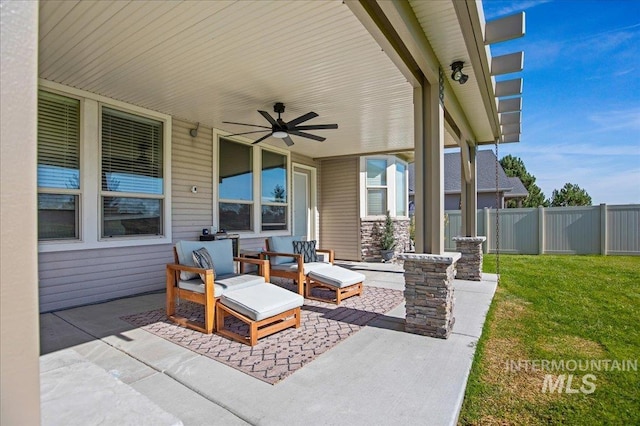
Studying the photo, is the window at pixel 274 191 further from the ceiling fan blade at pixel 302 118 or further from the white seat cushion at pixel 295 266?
the ceiling fan blade at pixel 302 118

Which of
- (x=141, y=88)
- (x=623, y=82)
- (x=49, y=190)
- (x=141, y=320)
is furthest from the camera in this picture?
(x=623, y=82)

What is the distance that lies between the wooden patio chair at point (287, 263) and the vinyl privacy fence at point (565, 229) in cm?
750

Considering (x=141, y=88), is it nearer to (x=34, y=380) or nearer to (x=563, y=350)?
(x=34, y=380)

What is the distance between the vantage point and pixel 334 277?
5059 millimetres

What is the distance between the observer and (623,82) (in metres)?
9.23

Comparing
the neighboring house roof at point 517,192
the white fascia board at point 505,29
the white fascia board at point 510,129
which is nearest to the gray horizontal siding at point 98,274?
the white fascia board at point 505,29

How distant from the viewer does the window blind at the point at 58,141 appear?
177 inches

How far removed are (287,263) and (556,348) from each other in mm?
3844

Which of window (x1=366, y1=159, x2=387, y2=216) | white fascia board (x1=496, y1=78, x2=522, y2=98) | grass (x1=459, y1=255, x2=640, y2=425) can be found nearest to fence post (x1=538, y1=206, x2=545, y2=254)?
grass (x1=459, y1=255, x2=640, y2=425)

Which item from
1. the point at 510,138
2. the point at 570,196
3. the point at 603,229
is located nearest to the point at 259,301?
the point at 510,138

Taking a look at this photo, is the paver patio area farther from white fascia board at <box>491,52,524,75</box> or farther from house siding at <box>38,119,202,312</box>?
white fascia board at <box>491,52,524,75</box>

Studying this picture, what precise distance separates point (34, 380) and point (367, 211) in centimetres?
910

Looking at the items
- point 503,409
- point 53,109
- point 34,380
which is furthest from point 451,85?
point 53,109

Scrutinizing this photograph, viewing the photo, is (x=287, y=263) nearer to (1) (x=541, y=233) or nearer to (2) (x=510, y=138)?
(2) (x=510, y=138)
